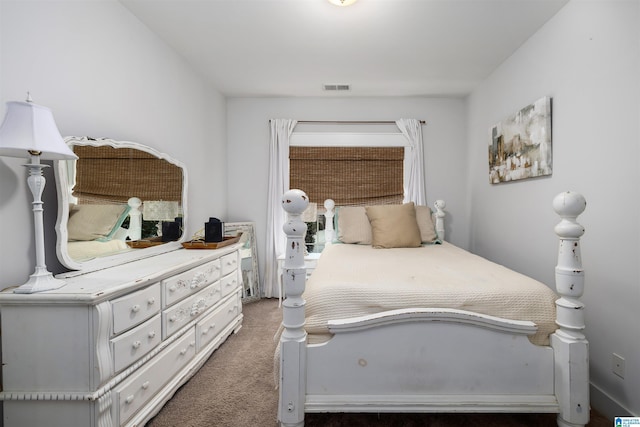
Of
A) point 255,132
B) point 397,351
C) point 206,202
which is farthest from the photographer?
point 255,132

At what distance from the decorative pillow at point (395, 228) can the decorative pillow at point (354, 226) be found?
10 cm

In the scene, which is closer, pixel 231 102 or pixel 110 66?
pixel 110 66

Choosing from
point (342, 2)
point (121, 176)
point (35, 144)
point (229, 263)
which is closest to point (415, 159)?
point (342, 2)

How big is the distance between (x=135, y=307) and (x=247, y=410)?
0.82m

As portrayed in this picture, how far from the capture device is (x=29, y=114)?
3.95ft

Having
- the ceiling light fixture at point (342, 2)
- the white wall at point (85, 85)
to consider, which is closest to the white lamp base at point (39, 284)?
the white wall at point (85, 85)

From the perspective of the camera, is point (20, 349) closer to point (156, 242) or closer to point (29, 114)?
point (29, 114)

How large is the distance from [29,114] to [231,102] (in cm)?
277

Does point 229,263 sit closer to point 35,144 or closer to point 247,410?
point 247,410

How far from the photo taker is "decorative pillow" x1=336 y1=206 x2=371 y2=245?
10.2 feet

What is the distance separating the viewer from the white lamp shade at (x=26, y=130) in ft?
3.84

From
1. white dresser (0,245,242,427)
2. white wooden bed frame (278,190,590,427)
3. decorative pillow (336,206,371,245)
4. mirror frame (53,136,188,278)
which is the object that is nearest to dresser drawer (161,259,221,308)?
white dresser (0,245,242,427)

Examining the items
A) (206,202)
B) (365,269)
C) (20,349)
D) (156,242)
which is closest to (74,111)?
(156,242)

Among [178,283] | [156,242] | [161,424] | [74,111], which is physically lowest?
[161,424]
